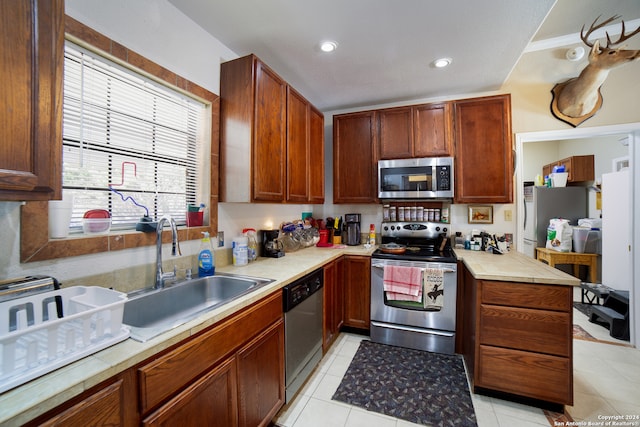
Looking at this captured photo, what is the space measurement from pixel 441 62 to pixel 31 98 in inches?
100.0

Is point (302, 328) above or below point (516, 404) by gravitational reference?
above

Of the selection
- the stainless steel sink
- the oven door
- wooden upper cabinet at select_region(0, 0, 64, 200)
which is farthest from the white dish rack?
the oven door

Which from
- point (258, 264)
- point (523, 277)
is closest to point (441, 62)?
point (523, 277)

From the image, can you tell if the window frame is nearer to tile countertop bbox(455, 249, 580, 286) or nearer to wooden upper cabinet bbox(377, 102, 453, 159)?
wooden upper cabinet bbox(377, 102, 453, 159)

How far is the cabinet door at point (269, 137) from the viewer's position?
Answer: 1851mm

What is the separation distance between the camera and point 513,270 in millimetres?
1850

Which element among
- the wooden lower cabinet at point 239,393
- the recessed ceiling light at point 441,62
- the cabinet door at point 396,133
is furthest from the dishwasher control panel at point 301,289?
the recessed ceiling light at point 441,62

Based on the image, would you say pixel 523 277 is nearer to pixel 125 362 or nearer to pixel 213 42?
Answer: pixel 125 362

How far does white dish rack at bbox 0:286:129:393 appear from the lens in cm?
65

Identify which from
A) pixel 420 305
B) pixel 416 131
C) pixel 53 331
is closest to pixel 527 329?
pixel 420 305

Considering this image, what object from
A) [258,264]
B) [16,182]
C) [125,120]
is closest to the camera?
[16,182]

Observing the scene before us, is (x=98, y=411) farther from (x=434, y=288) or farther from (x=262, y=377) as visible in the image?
(x=434, y=288)

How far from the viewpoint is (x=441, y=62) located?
7.20ft

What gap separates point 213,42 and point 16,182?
A: 5.28ft
